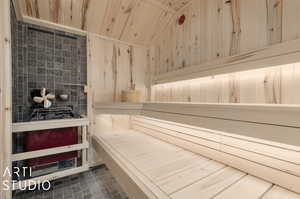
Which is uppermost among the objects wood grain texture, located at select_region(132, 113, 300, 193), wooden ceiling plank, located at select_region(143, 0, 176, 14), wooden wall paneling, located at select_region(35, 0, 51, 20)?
wooden ceiling plank, located at select_region(143, 0, 176, 14)

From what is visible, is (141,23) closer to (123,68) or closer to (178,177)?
(123,68)

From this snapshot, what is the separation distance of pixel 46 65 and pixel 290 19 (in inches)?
83.0

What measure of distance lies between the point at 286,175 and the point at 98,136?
168 cm

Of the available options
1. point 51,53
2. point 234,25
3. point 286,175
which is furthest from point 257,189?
point 51,53

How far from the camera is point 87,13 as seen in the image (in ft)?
4.90

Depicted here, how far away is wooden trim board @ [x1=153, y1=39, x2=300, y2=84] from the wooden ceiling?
32.0 inches

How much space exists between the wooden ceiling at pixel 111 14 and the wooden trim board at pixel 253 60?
81 centimetres

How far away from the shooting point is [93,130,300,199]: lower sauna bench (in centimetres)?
71

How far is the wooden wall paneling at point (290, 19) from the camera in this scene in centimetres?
82

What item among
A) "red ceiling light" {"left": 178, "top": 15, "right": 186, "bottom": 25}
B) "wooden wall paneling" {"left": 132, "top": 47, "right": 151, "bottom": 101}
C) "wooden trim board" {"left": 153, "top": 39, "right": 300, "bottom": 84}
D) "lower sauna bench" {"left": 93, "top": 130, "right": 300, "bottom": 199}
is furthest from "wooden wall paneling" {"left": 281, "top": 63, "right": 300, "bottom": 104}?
"wooden wall paneling" {"left": 132, "top": 47, "right": 151, "bottom": 101}

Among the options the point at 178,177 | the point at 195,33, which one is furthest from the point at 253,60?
the point at 178,177

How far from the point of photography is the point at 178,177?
0.86m

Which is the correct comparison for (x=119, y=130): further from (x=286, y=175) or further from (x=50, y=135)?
(x=286, y=175)

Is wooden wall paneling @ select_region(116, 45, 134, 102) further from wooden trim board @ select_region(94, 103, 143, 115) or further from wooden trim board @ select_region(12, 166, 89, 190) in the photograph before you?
wooden trim board @ select_region(12, 166, 89, 190)
